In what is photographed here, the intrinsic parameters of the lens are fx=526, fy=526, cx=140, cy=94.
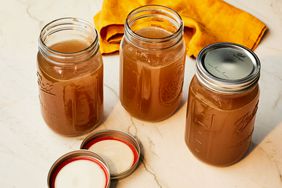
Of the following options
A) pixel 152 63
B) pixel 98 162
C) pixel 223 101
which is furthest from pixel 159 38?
pixel 98 162

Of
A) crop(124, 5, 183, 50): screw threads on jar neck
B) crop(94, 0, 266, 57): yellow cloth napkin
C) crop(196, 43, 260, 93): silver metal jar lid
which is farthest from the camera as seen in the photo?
crop(94, 0, 266, 57): yellow cloth napkin

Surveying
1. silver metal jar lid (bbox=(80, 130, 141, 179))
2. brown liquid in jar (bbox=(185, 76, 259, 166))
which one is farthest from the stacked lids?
brown liquid in jar (bbox=(185, 76, 259, 166))

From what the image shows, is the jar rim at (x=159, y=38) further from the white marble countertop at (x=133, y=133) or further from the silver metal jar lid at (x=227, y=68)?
the white marble countertop at (x=133, y=133)

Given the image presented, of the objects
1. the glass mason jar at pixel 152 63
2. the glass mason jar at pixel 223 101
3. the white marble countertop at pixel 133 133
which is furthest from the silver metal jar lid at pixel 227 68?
the white marble countertop at pixel 133 133

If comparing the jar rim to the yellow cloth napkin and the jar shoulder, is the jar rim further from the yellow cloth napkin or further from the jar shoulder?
the yellow cloth napkin

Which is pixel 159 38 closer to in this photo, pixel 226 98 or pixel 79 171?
pixel 226 98
